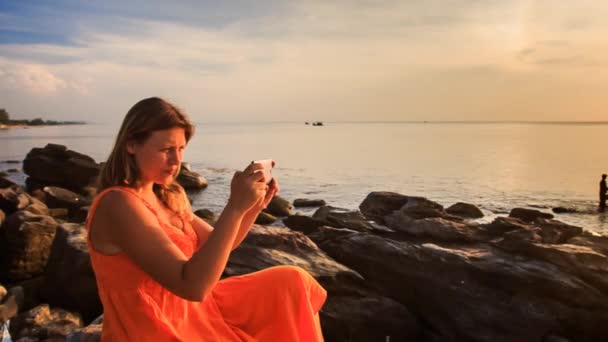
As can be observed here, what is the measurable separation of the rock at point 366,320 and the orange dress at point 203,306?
3.23 m

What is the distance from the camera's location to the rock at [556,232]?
11984mm

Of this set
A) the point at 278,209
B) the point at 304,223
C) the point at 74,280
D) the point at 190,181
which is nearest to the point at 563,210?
the point at 278,209

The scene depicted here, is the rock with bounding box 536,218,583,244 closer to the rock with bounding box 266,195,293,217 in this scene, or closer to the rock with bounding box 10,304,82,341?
the rock with bounding box 10,304,82,341

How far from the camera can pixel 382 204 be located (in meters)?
19.5

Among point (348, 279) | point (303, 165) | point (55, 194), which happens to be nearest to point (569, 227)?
point (348, 279)

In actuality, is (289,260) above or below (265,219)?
above

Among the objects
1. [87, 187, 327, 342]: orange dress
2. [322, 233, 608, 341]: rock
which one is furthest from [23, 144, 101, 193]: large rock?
[87, 187, 327, 342]: orange dress

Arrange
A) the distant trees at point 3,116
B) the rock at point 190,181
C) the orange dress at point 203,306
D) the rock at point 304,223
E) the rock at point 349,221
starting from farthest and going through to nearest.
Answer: the distant trees at point 3,116 < the rock at point 190,181 < the rock at point 304,223 < the rock at point 349,221 < the orange dress at point 203,306

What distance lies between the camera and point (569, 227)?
44.7 feet

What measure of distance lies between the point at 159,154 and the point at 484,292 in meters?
5.45

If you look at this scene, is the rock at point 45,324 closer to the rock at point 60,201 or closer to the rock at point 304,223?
the rock at point 304,223

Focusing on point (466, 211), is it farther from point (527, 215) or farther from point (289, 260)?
point (289, 260)

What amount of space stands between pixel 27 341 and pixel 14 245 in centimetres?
550

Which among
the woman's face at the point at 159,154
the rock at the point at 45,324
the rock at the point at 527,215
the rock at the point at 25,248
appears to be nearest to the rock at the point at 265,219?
the rock at the point at 25,248
